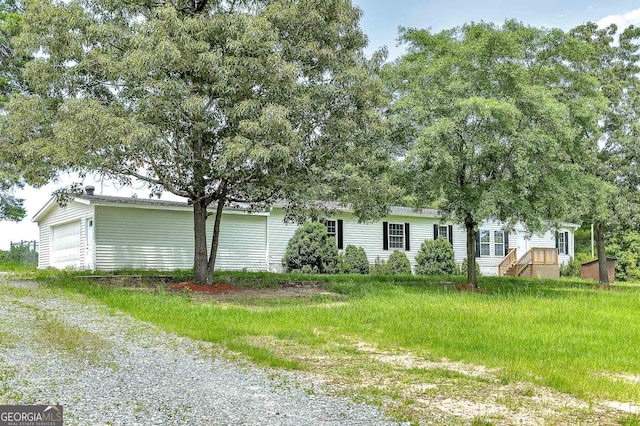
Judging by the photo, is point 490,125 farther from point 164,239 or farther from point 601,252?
point 164,239

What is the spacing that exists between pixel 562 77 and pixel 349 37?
26.9 ft

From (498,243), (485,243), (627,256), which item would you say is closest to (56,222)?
(485,243)

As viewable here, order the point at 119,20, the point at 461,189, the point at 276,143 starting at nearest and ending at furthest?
the point at 276,143
the point at 119,20
the point at 461,189

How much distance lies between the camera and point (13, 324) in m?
9.65

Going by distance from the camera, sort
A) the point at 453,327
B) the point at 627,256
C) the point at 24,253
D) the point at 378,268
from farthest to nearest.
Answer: the point at 627,256, the point at 24,253, the point at 378,268, the point at 453,327

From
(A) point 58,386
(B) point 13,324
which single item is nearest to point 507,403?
(A) point 58,386

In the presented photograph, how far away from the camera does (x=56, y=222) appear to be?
24.0 m

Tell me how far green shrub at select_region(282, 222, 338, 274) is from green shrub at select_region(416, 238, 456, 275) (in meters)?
5.08

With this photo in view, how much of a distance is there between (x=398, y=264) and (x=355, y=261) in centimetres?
229

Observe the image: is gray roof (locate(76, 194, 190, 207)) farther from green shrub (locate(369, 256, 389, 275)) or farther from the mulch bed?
green shrub (locate(369, 256, 389, 275))

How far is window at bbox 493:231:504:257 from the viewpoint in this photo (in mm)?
31050

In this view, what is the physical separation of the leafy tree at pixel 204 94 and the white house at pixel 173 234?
5.41 metres

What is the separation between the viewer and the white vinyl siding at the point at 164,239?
20938 millimetres

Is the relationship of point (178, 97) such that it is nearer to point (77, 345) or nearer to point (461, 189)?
point (77, 345)
